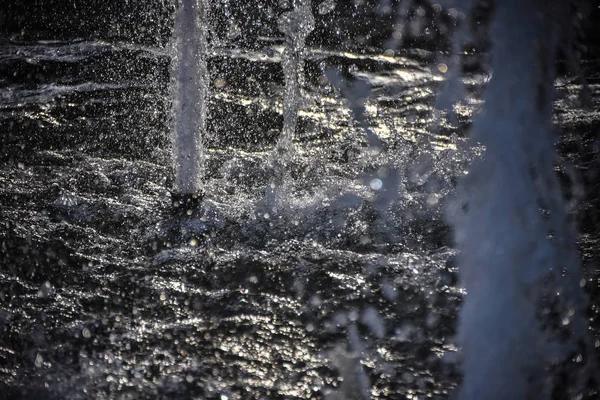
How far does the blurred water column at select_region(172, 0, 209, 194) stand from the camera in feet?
8.50

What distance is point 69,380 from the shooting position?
60.5 inches

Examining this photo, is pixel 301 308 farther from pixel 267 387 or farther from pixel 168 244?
pixel 168 244

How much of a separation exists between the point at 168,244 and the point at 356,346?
32.6 inches

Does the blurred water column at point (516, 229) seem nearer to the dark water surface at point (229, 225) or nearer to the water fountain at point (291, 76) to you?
the dark water surface at point (229, 225)

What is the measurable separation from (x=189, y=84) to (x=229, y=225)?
3.03 ft

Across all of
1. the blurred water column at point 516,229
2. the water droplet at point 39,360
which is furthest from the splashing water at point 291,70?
the water droplet at point 39,360

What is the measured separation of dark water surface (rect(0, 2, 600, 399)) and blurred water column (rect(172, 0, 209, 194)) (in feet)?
0.21

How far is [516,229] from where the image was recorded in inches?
74.7

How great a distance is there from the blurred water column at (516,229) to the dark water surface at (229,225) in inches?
3.0

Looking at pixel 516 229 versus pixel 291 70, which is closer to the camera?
pixel 516 229

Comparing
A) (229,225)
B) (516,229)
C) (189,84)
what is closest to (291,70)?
(189,84)

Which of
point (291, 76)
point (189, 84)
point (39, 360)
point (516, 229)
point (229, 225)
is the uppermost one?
point (291, 76)

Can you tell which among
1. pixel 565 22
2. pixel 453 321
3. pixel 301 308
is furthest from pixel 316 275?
pixel 565 22

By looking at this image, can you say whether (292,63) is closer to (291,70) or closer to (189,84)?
(291,70)
